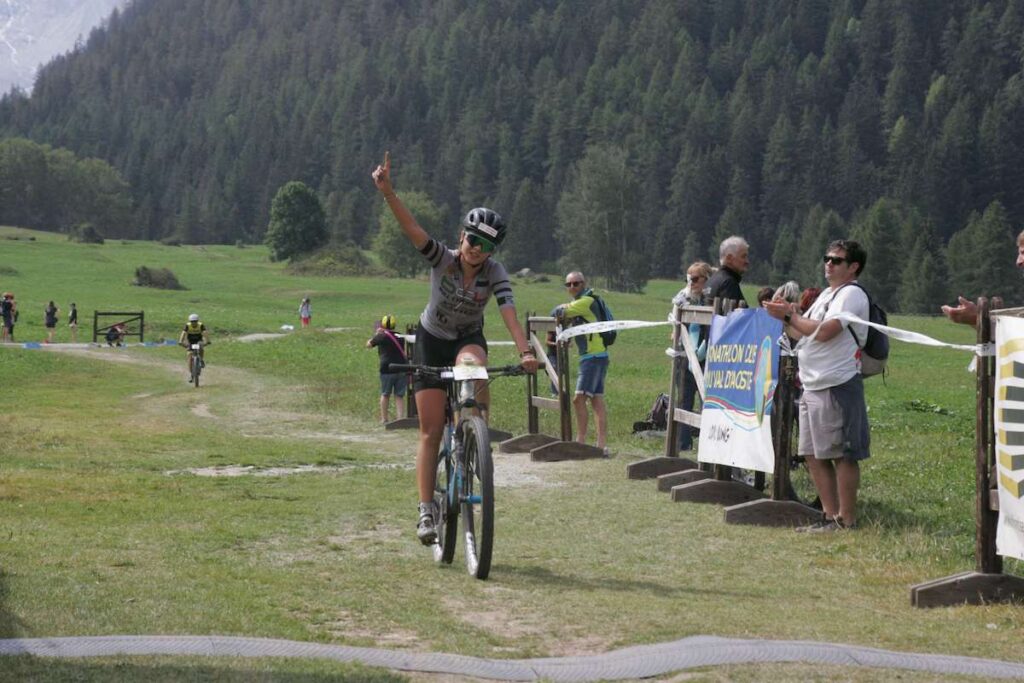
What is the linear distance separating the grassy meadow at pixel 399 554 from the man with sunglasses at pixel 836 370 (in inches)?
26.4

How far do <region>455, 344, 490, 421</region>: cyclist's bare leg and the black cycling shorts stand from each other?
86 millimetres

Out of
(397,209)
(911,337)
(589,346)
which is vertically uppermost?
(397,209)

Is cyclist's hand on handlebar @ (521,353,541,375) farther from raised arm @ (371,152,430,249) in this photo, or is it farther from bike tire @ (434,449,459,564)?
raised arm @ (371,152,430,249)

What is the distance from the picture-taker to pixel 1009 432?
804cm

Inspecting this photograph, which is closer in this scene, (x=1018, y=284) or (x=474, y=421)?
(x=474, y=421)

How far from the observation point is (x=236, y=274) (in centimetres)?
12200

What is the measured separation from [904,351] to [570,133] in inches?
5622

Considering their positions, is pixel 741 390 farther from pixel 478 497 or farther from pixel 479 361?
pixel 478 497

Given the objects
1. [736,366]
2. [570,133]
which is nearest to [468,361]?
[736,366]

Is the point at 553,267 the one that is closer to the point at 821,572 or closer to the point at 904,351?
the point at 904,351

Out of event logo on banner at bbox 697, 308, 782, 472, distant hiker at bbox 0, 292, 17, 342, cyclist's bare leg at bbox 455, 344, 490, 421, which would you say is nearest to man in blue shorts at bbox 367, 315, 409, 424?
event logo on banner at bbox 697, 308, 782, 472

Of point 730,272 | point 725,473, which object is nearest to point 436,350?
point 725,473

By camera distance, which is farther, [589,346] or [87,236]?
[87,236]

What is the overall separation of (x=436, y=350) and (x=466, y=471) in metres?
0.83
